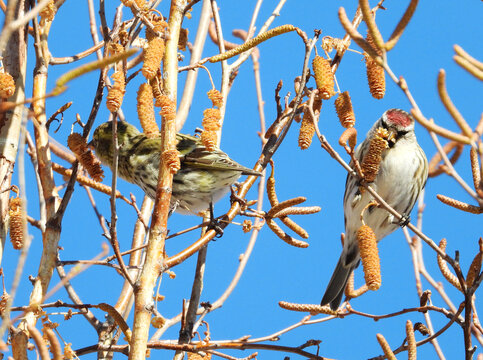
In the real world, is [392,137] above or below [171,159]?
above

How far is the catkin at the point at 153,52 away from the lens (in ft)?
7.29

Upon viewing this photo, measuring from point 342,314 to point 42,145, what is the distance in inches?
54.3

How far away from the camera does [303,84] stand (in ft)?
9.40

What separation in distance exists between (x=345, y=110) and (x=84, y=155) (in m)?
0.97

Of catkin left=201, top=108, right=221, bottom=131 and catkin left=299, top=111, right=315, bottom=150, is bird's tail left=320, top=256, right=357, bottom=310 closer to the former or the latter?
catkin left=299, top=111, right=315, bottom=150

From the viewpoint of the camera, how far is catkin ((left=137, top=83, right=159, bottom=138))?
2311mm

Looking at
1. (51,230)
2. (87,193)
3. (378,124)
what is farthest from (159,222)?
(378,124)

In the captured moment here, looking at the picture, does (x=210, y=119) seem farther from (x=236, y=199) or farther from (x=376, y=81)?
(x=236, y=199)

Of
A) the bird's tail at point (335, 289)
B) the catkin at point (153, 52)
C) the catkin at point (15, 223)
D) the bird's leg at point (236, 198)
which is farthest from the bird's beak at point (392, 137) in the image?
the catkin at point (15, 223)

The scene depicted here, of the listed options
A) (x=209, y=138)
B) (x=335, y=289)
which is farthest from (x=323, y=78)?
(x=335, y=289)

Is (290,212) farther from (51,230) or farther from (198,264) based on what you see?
(51,230)

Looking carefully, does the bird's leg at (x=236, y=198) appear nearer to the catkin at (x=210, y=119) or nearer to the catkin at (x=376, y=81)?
the catkin at (x=210, y=119)

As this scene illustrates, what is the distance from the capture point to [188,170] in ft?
13.0

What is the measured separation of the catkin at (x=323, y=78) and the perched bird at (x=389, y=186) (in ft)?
6.54
